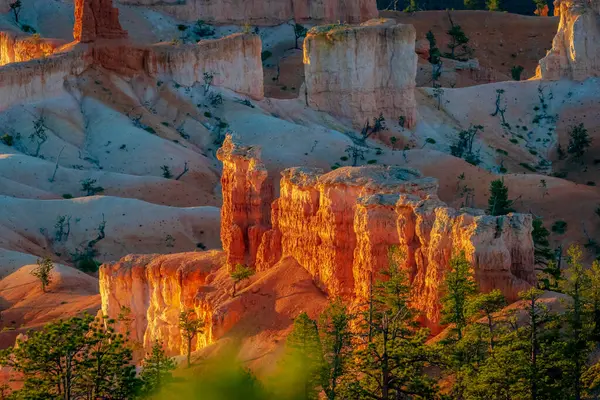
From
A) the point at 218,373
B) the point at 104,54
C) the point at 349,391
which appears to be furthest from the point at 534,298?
the point at 104,54

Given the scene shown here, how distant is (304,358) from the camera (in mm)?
53562

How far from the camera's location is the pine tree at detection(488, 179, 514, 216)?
317 feet

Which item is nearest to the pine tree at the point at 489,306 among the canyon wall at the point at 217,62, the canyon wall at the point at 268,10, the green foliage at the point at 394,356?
the green foliage at the point at 394,356

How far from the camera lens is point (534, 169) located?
12925 cm

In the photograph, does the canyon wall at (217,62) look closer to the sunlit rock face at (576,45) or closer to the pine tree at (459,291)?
the sunlit rock face at (576,45)

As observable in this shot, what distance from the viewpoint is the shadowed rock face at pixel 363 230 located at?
53.6 meters

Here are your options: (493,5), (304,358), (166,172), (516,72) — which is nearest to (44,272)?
(166,172)

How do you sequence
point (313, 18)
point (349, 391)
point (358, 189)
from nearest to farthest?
point (349, 391) < point (358, 189) < point (313, 18)

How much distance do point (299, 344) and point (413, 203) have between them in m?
5.39

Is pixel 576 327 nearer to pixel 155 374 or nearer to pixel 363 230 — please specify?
pixel 363 230

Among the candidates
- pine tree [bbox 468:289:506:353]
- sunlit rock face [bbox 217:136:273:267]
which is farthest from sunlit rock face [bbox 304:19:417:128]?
pine tree [bbox 468:289:506:353]

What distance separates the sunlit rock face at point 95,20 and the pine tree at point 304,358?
225 feet

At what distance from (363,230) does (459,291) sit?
19.5ft

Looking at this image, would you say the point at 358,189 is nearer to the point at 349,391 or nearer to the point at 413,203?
the point at 413,203
